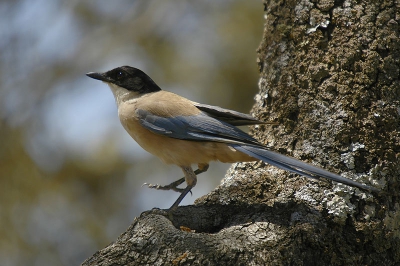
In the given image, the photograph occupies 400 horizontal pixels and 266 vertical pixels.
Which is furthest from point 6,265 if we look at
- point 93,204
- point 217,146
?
point 217,146

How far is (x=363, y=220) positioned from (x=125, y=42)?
6.01m

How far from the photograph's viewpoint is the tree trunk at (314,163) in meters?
3.10

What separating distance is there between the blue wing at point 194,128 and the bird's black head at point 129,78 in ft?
2.16

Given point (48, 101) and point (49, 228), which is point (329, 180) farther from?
point (48, 101)

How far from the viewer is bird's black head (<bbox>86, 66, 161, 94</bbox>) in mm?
5109

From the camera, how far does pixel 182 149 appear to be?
422 centimetres

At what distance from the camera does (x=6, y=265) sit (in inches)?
270

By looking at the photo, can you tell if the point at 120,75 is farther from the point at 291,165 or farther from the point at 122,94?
the point at 291,165

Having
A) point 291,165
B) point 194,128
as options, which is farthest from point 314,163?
point 194,128

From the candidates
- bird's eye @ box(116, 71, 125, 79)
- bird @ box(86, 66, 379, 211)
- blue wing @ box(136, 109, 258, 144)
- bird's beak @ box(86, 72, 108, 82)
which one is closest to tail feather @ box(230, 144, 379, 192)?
bird @ box(86, 66, 379, 211)

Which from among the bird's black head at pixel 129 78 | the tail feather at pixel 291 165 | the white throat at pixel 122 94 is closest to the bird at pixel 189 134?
the tail feather at pixel 291 165

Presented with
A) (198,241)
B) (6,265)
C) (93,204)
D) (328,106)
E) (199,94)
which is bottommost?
(6,265)

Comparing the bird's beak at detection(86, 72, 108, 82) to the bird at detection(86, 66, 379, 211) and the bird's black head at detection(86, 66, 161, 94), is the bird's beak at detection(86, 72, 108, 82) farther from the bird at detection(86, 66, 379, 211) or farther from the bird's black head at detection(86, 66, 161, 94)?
the bird at detection(86, 66, 379, 211)

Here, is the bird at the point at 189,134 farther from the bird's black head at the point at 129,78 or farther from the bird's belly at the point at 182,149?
the bird's black head at the point at 129,78
